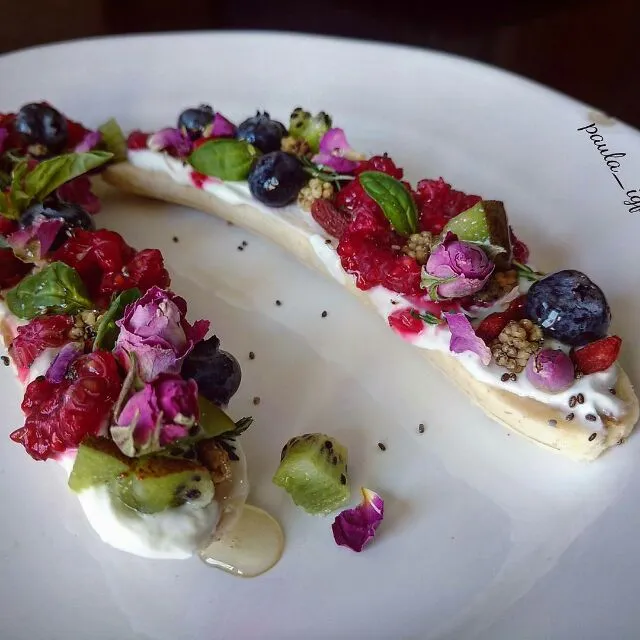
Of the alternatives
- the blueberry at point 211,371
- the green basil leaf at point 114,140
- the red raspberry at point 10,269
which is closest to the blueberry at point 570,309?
the blueberry at point 211,371

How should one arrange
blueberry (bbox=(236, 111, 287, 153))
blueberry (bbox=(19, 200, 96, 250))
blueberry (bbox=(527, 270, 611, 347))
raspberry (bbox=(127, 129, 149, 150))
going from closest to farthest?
blueberry (bbox=(527, 270, 611, 347)) → blueberry (bbox=(19, 200, 96, 250)) → blueberry (bbox=(236, 111, 287, 153)) → raspberry (bbox=(127, 129, 149, 150))

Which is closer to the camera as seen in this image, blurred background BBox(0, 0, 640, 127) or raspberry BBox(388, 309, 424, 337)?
raspberry BBox(388, 309, 424, 337)

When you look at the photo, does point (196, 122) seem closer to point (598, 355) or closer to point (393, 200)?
point (393, 200)

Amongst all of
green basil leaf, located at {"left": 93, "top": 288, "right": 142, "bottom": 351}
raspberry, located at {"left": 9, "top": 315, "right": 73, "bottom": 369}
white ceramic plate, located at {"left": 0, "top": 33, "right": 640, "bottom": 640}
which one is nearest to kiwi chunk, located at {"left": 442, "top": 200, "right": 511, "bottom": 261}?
white ceramic plate, located at {"left": 0, "top": 33, "right": 640, "bottom": 640}

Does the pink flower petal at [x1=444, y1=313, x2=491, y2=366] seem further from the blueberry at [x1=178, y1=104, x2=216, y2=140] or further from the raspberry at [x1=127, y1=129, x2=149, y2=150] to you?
the raspberry at [x1=127, y1=129, x2=149, y2=150]

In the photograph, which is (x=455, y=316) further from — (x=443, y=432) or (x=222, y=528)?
(x=222, y=528)

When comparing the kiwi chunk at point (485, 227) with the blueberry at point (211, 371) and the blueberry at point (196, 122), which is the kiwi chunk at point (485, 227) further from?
the blueberry at point (196, 122)
